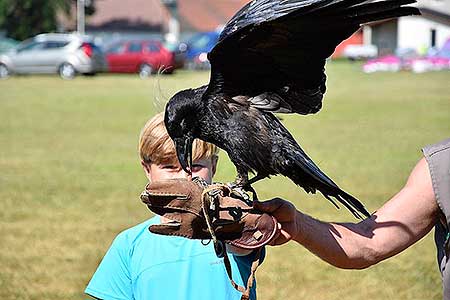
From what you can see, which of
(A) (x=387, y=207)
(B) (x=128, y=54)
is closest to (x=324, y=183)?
(A) (x=387, y=207)

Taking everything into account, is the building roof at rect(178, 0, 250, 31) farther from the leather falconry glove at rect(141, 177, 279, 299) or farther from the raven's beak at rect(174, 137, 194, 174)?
the leather falconry glove at rect(141, 177, 279, 299)

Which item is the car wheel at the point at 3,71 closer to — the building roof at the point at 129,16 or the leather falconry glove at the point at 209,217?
the leather falconry glove at the point at 209,217

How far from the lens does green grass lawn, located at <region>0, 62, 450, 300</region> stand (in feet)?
23.1

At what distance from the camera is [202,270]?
12.2 feet

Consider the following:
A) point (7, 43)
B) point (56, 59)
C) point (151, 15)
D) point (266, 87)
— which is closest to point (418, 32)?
point (151, 15)

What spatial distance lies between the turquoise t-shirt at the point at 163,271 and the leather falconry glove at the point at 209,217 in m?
0.25

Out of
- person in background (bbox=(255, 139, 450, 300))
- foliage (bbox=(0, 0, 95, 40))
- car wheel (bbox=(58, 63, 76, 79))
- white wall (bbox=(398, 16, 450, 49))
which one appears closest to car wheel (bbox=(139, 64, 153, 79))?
car wheel (bbox=(58, 63, 76, 79))

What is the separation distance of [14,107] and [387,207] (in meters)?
19.4

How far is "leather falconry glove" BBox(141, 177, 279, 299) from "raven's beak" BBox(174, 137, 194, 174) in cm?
36

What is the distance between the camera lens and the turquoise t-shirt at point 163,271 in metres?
3.67

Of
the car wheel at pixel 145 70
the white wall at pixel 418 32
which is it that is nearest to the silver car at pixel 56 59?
the car wheel at pixel 145 70

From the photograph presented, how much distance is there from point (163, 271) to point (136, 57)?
34.7 m

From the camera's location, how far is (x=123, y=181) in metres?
11.5

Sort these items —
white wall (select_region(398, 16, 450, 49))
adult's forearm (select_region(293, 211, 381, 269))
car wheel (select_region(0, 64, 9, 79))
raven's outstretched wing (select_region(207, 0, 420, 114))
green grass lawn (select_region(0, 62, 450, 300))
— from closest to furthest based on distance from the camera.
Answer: adult's forearm (select_region(293, 211, 381, 269)) < raven's outstretched wing (select_region(207, 0, 420, 114)) < green grass lawn (select_region(0, 62, 450, 300)) < car wheel (select_region(0, 64, 9, 79)) < white wall (select_region(398, 16, 450, 49))
